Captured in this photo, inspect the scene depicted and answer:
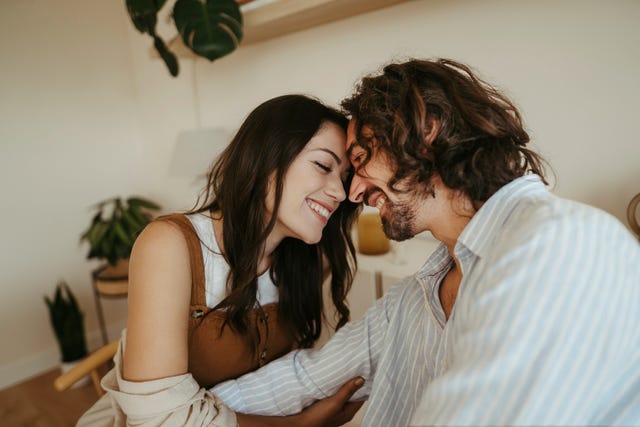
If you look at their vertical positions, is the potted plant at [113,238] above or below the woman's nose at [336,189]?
below

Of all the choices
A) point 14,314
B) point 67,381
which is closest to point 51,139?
point 14,314

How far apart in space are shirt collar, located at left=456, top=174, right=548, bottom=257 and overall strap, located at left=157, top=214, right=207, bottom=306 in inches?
27.1

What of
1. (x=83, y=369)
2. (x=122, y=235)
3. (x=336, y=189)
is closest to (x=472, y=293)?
(x=336, y=189)

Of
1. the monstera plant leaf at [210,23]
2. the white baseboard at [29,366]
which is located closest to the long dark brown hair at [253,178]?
the monstera plant leaf at [210,23]

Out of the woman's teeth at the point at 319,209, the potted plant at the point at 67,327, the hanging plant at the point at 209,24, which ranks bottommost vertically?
the potted plant at the point at 67,327

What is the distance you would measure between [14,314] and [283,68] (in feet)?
7.42

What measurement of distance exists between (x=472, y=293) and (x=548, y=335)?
18 centimetres

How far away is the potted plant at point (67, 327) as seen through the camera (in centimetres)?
255

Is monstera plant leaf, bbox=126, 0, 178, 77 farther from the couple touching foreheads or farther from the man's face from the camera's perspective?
the man's face

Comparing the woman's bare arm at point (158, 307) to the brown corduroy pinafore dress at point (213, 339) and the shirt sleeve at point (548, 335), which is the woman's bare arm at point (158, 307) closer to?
the brown corduroy pinafore dress at point (213, 339)

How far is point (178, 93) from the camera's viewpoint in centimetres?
281

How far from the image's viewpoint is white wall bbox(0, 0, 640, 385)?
1300 mm

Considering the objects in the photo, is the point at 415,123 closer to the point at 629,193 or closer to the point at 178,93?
the point at 629,193

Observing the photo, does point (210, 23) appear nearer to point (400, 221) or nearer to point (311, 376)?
point (400, 221)
